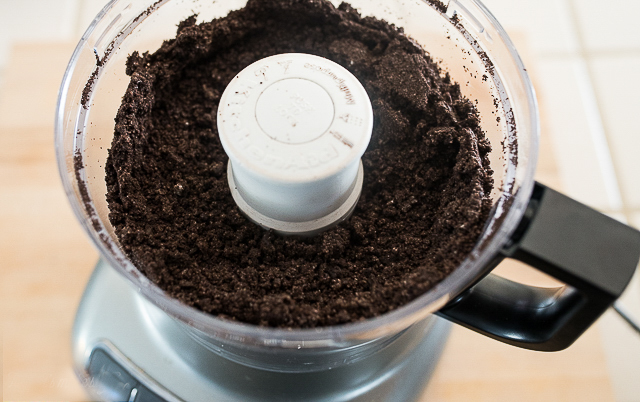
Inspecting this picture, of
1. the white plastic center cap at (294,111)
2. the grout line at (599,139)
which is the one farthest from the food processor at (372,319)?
the grout line at (599,139)

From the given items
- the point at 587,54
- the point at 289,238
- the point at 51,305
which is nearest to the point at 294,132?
the point at 289,238

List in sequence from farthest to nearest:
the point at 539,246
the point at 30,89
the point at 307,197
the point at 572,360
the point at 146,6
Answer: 1. the point at 30,89
2. the point at 572,360
3. the point at 146,6
4. the point at 307,197
5. the point at 539,246

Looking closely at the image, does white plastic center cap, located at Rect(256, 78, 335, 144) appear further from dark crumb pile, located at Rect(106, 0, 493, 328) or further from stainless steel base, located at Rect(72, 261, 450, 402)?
stainless steel base, located at Rect(72, 261, 450, 402)

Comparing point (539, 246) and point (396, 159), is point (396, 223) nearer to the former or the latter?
point (396, 159)

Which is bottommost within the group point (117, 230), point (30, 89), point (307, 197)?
point (30, 89)

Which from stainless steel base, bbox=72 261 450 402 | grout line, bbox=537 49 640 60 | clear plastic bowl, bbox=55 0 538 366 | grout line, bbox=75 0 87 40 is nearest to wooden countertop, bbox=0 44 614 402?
stainless steel base, bbox=72 261 450 402

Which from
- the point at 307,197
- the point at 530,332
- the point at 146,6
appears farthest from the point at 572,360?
the point at 146,6

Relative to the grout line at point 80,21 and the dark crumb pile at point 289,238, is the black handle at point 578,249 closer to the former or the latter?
the dark crumb pile at point 289,238

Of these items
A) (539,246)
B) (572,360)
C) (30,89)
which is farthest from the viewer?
(30,89)
